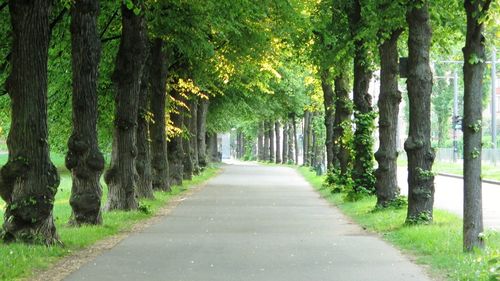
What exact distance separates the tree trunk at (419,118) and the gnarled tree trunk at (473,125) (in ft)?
13.8

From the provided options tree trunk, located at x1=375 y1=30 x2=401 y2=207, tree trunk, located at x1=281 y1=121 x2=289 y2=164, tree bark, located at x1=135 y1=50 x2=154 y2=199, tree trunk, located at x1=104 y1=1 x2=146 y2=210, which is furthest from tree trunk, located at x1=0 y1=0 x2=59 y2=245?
tree trunk, located at x1=281 y1=121 x2=289 y2=164

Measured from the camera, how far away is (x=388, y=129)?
2133 centimetres

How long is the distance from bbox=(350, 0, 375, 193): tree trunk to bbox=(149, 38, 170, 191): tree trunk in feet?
20.7

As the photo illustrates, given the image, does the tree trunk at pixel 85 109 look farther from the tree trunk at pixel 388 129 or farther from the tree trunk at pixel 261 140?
the tree trunk at pixel 261 140

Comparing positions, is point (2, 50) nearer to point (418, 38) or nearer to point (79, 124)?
point (79, 124)

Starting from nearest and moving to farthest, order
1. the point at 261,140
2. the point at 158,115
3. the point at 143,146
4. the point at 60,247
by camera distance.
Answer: the point at 60,247
the point at 143,146
the point at 158,115
the point at 261,140

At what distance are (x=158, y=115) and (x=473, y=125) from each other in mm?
18714

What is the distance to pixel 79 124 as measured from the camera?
16.5 metres

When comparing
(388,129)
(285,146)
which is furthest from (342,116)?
(285,146)

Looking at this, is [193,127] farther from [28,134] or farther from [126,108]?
[28,134]

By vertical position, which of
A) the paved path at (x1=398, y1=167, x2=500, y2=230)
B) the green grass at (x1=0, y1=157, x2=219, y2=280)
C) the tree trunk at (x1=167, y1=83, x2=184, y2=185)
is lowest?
the paved path at (x1=398, y1=167, x2=500, y2=230)

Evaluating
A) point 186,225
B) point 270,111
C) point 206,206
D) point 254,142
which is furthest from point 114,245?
point 254,142

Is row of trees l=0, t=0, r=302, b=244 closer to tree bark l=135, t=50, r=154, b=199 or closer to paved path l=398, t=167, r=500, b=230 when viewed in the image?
tree bark l=135, t=50, r=154, b=199

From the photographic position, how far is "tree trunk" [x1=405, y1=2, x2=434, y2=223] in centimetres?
1628
